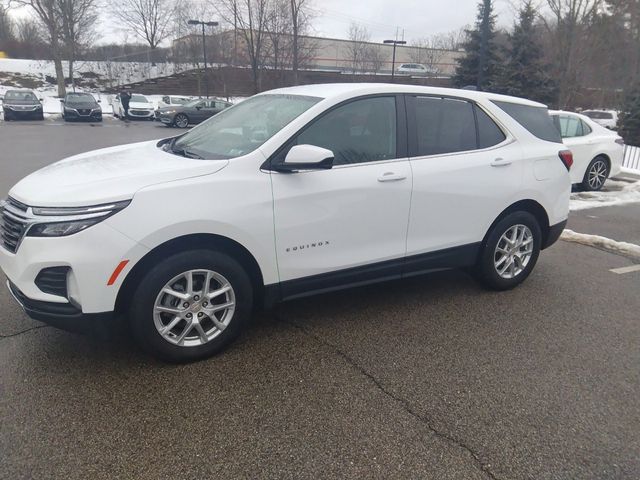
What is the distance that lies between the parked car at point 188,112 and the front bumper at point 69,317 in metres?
22.2

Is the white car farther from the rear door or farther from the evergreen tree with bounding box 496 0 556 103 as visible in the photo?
the evergreen tree with bounding box 496 0 556 103

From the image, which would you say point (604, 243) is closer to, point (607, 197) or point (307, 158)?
point (607, 197)

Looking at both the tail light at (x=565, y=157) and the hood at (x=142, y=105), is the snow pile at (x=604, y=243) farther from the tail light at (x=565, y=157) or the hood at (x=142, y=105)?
the hood at (x=142, y=105)

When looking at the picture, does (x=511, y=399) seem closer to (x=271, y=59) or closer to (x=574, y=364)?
(x=574, y=364)

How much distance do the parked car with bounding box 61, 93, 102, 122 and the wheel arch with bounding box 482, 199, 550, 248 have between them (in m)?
24.4

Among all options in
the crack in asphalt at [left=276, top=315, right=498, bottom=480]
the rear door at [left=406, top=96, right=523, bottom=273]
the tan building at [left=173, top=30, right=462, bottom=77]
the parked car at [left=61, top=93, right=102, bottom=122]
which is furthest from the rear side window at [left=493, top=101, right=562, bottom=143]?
the tan building at [left=173, top=30, right=462, bottom=77]

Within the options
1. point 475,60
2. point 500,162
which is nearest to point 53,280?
point 500,162

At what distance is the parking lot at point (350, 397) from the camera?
2.30m


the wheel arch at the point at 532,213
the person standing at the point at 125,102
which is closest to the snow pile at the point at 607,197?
the wheel arch at the point at 532,213

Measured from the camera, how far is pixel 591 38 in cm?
2584

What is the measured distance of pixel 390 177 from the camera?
3.52 m

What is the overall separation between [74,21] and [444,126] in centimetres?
4286

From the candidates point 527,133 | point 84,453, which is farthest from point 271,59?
point 84,453

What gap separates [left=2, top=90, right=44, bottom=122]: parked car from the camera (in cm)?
2358
